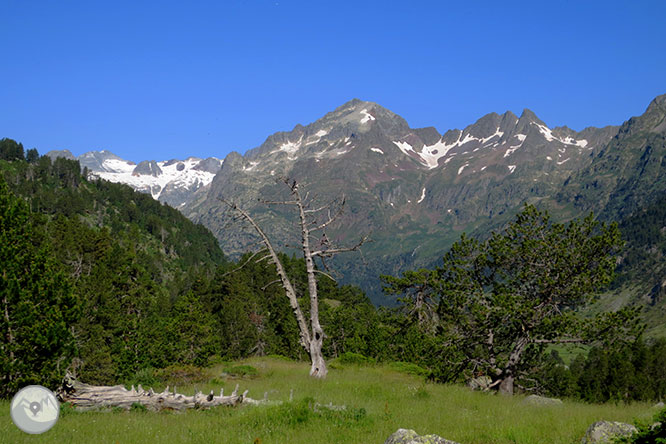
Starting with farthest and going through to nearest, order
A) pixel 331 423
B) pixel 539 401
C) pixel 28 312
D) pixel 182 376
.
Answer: pixel 182 376, pixel 28 312, pixel 539 401, pixel 331 423

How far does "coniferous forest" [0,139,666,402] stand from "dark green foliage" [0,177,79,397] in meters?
0.05

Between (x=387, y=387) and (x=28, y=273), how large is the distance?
15.9 m

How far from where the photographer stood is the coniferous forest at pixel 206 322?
2028cm

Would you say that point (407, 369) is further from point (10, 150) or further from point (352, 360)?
point (10, 150)

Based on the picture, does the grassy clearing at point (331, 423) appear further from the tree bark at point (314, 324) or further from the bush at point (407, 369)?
the bush at point (407, 369)

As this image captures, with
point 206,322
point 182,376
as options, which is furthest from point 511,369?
point 206,322

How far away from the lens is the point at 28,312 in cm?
1984

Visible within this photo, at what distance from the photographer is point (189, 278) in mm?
127875

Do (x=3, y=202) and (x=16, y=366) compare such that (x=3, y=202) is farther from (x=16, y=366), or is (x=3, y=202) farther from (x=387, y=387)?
(x=387, y=387)

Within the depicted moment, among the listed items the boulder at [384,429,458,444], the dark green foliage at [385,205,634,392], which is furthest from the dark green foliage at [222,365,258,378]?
the boulder at [384,429,458,444]

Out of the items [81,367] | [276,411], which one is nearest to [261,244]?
[276,411]

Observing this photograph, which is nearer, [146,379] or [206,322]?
[146,379]

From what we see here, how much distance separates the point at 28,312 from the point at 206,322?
38431mm

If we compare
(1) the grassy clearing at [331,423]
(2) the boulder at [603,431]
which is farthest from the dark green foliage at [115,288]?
(2) the boulder at [603,431]
